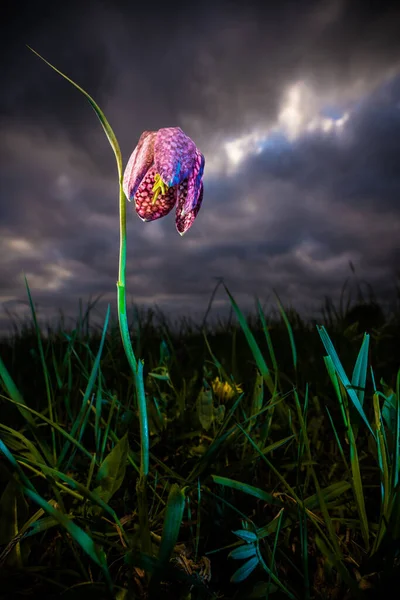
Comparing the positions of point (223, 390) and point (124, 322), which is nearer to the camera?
point (124, 322)

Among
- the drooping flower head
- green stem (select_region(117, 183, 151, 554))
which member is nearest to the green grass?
green stem (select_region(117, 183, 151, 554))

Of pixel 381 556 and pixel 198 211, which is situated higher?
pixel 198 211

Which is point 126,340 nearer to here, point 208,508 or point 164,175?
point 164,175

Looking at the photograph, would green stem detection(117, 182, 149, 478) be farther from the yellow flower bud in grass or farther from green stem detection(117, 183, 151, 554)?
the yellow flower bud in grass

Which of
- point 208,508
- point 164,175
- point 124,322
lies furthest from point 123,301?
point 208,508

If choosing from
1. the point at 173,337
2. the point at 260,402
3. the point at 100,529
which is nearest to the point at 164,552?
the point at 100,529

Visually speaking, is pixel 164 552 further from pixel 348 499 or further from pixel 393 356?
pixel 393 356

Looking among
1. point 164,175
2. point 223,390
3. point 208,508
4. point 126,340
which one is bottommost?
point 208,508

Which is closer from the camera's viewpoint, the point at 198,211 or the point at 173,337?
the point at 198,211
